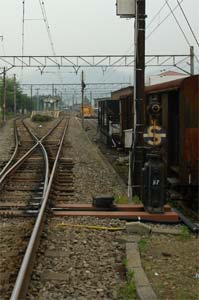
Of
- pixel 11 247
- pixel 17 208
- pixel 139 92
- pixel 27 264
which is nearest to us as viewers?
pixel 27 264

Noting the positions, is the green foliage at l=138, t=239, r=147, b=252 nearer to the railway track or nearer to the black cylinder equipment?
the railway track

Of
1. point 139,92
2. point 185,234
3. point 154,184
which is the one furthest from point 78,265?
point 139,92

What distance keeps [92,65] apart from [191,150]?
26.7 m

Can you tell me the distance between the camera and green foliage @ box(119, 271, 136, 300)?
16.1ft

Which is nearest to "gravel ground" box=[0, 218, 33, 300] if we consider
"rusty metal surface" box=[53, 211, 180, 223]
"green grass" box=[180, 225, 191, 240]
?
"rusty metal surface" box=[53, 211, 180, 223]

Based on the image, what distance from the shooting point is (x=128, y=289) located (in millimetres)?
5035

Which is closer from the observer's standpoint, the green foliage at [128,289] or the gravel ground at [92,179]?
the green foliage at [128,289]

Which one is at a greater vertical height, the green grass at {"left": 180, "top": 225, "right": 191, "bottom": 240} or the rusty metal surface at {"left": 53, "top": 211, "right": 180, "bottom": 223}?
the rusty metal surface at {"left": 53, "top": 211, "right": 180, "bottom": 223}

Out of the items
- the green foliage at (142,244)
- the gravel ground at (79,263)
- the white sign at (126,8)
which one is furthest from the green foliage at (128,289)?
the white sign at (126,8)

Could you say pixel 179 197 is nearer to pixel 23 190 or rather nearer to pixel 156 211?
pixel 156 211

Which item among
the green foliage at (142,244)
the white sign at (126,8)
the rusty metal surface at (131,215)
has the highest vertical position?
the white sign at (126,8)

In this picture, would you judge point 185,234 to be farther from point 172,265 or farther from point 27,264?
point 27,264

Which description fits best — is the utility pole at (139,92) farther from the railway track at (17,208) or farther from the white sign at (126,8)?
the railway track at (17,208)

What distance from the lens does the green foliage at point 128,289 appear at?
4.91 metres
